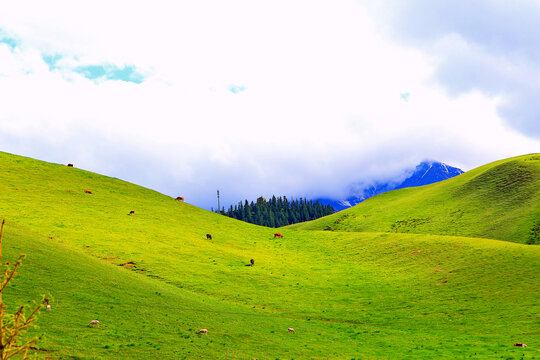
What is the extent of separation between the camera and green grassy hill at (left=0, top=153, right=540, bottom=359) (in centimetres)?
3040

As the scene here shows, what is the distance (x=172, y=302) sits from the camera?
38.7m

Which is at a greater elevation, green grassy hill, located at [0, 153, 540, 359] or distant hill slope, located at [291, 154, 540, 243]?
distant hill slope, located at [291, 154, 540, 243]

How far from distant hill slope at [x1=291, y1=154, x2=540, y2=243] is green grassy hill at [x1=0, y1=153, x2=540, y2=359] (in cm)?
1766

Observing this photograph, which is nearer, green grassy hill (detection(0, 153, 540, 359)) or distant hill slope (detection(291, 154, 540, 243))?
green grassy hill (detection(0, 153, 540, 359))

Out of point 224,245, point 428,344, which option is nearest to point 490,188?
point 224,245

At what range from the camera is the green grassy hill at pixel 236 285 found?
30.4 metres

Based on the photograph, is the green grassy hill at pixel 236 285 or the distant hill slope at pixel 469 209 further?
the distant hill slope at pixel 469 209

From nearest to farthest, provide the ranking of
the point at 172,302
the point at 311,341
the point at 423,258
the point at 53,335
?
the point at 53,335
the point at 311,341
the point at 172,302
the point at 423,258

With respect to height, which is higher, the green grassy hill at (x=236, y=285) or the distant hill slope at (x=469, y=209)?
the distant hill slope at (x=469, y=209)

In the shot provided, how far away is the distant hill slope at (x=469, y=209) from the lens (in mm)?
87250

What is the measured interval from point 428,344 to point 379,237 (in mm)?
53872

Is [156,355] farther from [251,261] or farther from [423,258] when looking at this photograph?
[423,258]

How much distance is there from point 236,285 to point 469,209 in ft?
249

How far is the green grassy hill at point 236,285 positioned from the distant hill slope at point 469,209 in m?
17.7
